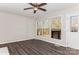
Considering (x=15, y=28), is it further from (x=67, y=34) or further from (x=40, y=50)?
(x=67, y=34)

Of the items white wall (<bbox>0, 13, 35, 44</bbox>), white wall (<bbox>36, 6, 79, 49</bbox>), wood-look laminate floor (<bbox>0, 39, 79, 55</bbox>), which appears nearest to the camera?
wood-look laminate floor (<bbox>0, 39, 79, 55</bbox>)

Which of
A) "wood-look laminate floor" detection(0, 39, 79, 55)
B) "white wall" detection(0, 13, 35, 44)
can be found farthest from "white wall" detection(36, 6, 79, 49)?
"white wall" detection(0, 13, 35, 44)

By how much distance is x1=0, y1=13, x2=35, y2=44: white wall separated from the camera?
5535 mm

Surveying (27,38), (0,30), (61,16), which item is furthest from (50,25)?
(0,30)

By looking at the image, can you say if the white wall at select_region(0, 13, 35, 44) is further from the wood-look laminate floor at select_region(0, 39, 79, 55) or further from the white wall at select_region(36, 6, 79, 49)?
the white wall at select_region(36, 6, 79, 49)

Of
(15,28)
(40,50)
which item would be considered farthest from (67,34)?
(15,28)

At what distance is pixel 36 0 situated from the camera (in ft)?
2.83

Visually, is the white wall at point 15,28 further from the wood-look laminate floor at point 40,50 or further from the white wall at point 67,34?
the white wall at point 67,34

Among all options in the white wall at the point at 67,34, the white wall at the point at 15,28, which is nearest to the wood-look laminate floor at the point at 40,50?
the white wall at the point at 67,34
